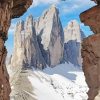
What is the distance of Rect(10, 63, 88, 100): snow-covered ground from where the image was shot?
14912 centimetres

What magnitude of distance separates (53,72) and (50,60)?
644cm

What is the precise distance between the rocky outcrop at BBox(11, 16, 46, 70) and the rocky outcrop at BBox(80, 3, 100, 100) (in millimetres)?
149020

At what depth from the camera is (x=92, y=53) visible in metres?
28.8

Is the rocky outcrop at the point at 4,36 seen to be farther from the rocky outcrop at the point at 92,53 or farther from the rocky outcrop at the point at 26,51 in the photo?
the rocky outcrop at the point at 26,51

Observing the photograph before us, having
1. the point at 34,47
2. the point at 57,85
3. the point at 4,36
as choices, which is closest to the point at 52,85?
the point at 57,85

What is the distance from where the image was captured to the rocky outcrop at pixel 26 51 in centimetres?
18088

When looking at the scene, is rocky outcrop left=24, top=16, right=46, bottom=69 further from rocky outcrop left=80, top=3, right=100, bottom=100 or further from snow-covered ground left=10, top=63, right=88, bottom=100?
rocky outcrop left=80, top=3, right=100, bottom=100

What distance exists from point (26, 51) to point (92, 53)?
507 feet

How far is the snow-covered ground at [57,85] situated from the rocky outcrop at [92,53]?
4430 inches

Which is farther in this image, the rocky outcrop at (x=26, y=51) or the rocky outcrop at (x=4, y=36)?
the rocky outcrop at (x=26, y=51)

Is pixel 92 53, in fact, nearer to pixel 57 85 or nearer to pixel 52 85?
pixel 52 85

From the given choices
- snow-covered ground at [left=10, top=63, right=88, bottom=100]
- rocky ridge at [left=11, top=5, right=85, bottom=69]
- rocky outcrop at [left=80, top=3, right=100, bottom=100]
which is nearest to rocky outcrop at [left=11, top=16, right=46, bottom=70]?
rocky ridge at [left=11, top=5, right=85, bottom=69]

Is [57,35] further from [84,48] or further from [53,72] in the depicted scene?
[84,48]

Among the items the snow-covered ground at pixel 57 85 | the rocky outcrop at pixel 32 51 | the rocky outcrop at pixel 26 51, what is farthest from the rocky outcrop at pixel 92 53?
the rocky outcrop at pixel 32 51
